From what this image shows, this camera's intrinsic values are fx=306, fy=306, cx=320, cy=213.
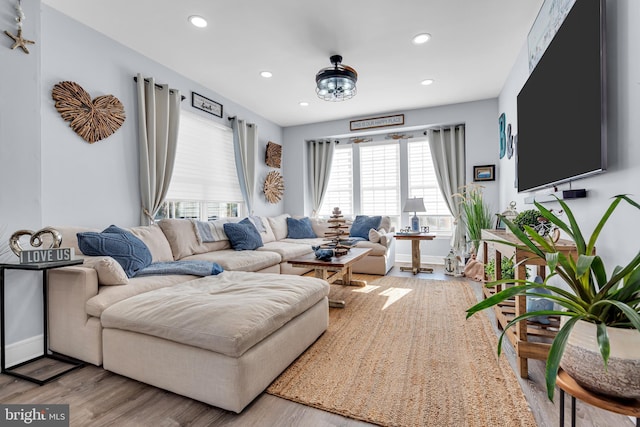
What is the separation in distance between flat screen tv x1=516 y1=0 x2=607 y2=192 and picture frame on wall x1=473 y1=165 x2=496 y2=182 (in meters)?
2.49

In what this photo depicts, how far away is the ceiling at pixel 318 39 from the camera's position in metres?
2.58

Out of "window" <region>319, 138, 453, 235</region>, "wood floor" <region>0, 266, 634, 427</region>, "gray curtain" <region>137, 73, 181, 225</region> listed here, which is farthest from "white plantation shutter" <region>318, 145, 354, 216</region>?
"wood floor" <region>0, 266, 634, 427</region>

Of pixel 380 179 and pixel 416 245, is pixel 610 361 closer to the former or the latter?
pixel 416 245

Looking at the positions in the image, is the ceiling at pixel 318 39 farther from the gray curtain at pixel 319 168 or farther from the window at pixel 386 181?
the gray curtain at pixel 319 168

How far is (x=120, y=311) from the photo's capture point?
1.78m

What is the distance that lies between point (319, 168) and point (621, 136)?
500 centimetres

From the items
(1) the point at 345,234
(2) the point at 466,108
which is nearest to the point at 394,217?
(2) the point at 466,108

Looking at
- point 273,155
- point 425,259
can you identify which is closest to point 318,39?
point 273,155

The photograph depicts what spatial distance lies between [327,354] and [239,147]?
364 centimetres

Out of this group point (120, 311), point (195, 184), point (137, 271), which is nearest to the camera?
A: point (120, 311)

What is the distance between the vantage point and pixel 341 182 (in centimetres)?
621

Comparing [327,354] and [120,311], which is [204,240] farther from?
[327,354]

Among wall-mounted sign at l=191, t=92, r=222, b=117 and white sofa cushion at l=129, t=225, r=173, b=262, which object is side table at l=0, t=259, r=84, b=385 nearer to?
white sofa cushion at l=129, t=225, r=173, b=262

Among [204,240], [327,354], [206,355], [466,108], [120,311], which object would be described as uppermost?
[466,108]
